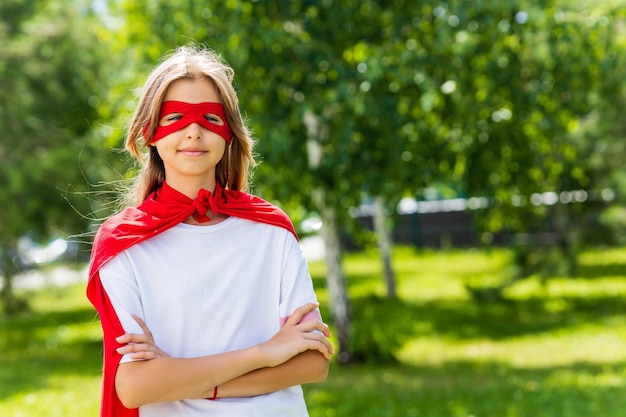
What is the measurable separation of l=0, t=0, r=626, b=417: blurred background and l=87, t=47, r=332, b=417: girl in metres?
2.13

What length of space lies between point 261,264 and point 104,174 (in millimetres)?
10081

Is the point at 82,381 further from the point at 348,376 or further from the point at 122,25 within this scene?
the point at 122,25

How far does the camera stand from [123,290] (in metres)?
2.10

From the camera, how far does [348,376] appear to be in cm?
929

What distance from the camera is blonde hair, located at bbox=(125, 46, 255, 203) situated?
7.36 feet

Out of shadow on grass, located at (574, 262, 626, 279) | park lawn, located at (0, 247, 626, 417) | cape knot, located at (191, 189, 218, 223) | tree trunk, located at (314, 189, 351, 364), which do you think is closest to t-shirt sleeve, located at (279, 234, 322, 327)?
cape knot, located at (191, 189, 218, 223)

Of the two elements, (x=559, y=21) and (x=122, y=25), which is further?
(x=122, y=25)

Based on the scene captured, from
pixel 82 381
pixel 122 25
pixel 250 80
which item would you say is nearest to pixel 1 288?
pixel 82 381

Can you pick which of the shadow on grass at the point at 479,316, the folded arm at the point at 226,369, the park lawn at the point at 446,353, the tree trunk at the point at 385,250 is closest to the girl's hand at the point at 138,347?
the folded arm at the point at 226,369

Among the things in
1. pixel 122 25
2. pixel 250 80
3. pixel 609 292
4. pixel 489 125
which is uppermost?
pixel 122 25

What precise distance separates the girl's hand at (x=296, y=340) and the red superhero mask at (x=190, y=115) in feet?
1.51

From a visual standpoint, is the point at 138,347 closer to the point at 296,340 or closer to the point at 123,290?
the point at 123,290

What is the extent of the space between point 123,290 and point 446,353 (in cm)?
933

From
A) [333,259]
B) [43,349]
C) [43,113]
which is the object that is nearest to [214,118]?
[333,259]
